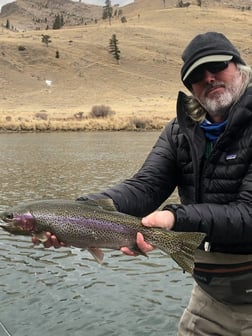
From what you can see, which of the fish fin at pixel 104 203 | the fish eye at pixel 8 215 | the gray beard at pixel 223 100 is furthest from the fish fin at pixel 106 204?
the gray beard at pixel 223 100

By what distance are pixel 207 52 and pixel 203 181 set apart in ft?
2.66

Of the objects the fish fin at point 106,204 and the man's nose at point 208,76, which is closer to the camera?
the fish fin at point 106,204

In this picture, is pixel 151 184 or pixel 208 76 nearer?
pixel 208 76

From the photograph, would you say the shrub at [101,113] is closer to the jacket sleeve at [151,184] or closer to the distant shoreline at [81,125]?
the distant shoreline at [81,125]

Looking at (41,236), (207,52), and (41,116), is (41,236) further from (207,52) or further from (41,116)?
(41,116)

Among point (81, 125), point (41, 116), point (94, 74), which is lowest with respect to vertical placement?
point (94, 74)

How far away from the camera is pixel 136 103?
62250mm

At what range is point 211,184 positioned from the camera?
11.7ft

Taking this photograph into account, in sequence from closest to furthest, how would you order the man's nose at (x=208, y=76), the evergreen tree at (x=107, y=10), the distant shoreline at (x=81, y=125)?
the man's nose at (x=208, y=76) → the distant shoreline at (x=81, y=125) → the evergreen tree at (x=107, y=10)

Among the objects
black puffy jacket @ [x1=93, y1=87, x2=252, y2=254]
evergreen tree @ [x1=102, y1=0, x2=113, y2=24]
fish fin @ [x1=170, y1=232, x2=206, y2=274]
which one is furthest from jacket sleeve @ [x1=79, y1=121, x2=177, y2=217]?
evergreen tree @ [x1=102, y1=0, x2=113, y2=24]

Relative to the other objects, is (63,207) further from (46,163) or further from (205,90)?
(46,163)

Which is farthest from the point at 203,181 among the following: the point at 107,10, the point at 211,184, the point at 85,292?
the point at 107,10

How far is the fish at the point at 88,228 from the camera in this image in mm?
3340

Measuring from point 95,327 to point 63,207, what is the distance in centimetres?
381
